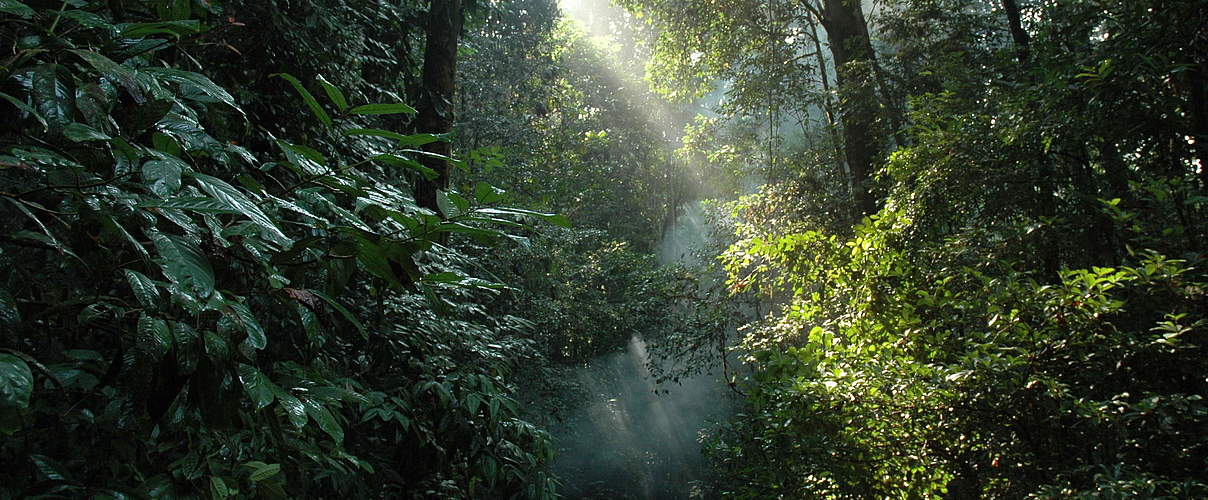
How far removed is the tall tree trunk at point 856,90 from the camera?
670cm

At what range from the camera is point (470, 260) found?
367 cm

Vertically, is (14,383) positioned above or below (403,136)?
below

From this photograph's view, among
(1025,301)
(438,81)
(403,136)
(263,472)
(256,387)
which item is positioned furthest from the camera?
(438,81)

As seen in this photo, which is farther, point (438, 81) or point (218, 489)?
point (438, 81)

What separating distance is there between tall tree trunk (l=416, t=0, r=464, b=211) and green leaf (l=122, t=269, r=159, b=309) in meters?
2.90

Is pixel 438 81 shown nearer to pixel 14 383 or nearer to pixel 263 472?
pixel 263 472

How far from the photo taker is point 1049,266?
12.8 feet

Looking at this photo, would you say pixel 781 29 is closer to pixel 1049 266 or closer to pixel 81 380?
→ pixel 1049 266

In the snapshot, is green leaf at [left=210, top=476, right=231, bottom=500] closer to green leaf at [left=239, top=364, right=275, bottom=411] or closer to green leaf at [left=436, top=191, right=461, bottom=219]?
green leaf at [left=239, top=364, right=275, bottom=411]

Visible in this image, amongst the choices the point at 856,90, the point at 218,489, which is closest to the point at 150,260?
the point at 218,489

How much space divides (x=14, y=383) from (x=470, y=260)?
2949 millimetres

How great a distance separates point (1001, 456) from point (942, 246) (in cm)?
133

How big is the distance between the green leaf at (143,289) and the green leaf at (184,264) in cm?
3

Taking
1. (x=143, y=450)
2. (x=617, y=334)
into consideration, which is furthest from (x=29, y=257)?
(x=617, y=334)
